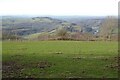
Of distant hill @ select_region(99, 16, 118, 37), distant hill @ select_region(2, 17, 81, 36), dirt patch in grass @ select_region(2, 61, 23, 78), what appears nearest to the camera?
dirt patch in grass @ select_region(2, 61, 23, 78)

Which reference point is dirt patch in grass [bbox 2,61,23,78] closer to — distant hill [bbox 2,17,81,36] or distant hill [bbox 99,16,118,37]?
distant hill [bbox 2,17,81,36]

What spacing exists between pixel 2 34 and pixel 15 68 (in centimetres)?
2008

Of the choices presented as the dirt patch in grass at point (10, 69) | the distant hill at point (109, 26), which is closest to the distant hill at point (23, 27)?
the distant hill at point (109, 26)

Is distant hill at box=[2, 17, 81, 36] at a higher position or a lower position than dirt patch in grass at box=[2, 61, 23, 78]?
higher

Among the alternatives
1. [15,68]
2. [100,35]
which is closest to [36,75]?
[15,68]

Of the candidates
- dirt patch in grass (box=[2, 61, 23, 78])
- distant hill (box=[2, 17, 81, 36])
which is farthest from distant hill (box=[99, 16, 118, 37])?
dirt patch in grass (box=[2, 61, 23, 78])

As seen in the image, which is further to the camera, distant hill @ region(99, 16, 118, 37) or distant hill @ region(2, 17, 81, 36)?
distant hill @ region(99, 16, 118, 37)

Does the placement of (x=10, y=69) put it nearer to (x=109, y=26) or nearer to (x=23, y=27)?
(x=109, y=26)

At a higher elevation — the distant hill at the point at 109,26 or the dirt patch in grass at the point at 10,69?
the distant hill at the point at 109,26

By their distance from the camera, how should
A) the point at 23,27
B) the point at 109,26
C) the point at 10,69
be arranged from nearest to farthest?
the point at 10,69
the point at 109,26
the point at 23,27

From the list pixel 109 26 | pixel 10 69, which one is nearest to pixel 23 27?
pixel 109 26

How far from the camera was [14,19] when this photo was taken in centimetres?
4359

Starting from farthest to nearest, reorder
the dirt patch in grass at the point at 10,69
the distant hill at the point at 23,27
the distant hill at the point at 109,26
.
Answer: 1. the distant hill at the point at 109,26
2. the distant hill at the point at 23,27
3. the dirt patch in grass at the point at 10,69

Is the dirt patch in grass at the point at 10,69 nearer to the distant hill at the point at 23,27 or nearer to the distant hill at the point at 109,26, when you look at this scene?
the distant hill at the point at 23,27
